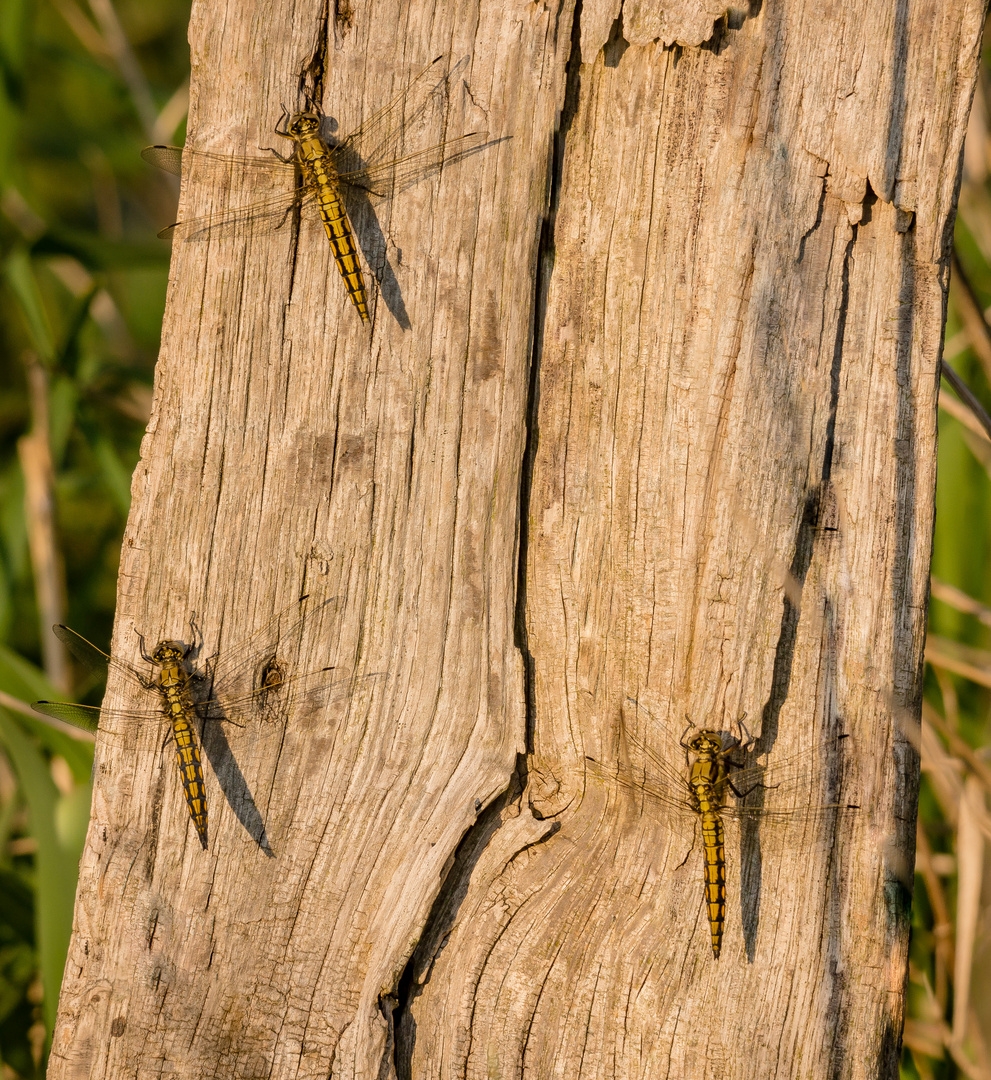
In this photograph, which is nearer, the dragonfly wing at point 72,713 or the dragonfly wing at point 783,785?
the dragonfly wing at point 783,785

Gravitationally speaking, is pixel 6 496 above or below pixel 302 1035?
above

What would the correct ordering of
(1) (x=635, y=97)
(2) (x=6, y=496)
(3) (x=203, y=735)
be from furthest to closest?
(2) (x=6, y=496) → (3) (x=203, y=735) → (1) (x=635, y=97)

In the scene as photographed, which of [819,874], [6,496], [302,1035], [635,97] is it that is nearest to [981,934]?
[819,874]

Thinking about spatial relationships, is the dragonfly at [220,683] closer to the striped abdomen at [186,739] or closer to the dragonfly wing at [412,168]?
the striped abdomen at [186,739]

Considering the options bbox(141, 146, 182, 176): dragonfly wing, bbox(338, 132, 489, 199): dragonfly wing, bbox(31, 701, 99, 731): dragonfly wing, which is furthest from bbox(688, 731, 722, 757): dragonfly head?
bbox(141, 146, 182, 176): dragonfly wing

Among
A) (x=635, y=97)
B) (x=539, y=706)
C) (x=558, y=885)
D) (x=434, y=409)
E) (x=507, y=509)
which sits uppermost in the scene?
(x=635, y=97)

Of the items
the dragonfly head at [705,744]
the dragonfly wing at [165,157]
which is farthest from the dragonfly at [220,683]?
the dragonfly wing at [165,157]

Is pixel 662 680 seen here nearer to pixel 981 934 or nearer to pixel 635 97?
pixel 635 97
